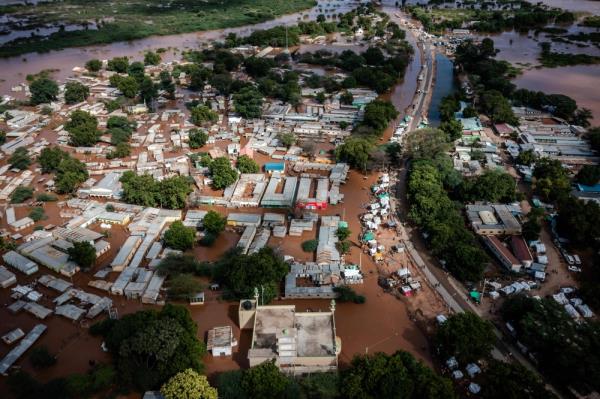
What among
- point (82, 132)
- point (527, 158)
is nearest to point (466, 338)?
point (527, 158)

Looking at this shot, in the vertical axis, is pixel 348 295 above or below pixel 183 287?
below

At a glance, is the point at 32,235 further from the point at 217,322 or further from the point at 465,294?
the point at 465,294

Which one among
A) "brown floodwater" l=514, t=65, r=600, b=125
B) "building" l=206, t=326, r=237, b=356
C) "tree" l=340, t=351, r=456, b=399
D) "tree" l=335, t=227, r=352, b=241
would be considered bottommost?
"building" l=206, t=326, r=237, b=356

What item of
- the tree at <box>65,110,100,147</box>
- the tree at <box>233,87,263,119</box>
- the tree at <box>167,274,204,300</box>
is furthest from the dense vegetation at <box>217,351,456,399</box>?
the tree at <box>233,87,263,119</box>

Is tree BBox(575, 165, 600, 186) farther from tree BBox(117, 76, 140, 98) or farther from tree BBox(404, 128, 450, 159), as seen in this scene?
tree BBox(117, 76, 140, 98)

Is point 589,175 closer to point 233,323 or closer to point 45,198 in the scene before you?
point 233,323

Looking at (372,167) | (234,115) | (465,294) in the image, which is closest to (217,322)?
(465,294)
